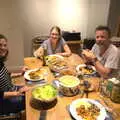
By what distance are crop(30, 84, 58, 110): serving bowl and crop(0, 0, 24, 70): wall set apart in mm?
2451

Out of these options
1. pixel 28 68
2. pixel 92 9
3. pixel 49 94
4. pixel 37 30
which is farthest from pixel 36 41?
pixel 49 94

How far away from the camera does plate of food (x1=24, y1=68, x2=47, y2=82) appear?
1845mm

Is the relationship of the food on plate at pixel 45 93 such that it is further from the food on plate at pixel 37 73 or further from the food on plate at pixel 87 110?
the food on plate at pixel 37 73

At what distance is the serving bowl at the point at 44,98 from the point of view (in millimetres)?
1445

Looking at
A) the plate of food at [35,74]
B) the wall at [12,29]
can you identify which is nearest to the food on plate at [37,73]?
the plate of food at [35,74]

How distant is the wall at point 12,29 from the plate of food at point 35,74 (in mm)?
1929

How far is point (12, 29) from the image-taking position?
3754 mm

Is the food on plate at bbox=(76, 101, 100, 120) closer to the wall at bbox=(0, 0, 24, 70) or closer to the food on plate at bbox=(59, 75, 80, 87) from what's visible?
the food on plate at bbox=(59, 75, 80, 87)

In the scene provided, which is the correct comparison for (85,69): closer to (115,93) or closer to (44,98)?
(115,93)

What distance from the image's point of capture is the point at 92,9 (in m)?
4.16

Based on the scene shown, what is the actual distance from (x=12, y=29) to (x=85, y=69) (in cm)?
215

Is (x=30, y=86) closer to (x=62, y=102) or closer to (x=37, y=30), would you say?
(x=62, y=102)

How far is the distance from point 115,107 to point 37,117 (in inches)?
22.1

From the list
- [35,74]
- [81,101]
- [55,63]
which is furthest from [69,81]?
[55,63]
